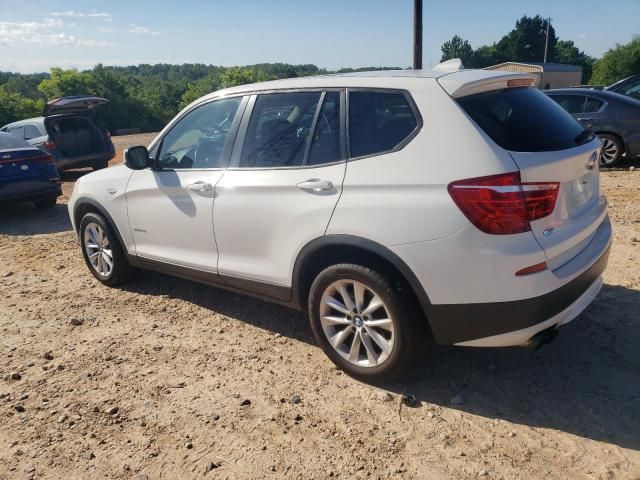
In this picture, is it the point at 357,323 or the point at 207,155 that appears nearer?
the point at 357,323

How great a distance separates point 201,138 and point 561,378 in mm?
3015

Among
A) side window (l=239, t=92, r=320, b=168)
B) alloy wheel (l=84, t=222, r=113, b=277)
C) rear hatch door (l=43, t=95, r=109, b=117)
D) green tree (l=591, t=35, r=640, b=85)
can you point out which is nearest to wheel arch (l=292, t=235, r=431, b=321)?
side window (l=239, t=92, r=320, b=168)

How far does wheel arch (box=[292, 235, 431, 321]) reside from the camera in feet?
9.18

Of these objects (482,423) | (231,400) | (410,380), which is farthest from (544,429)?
(231,400)

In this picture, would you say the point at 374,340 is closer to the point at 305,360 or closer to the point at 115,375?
the point at 305,360

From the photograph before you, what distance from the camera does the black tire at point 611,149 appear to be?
9406 mm

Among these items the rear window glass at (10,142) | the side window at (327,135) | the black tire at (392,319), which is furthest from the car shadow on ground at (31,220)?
the black tire at (392,319)

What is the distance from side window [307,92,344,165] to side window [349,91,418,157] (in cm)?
10

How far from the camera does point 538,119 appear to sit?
2.96 meters

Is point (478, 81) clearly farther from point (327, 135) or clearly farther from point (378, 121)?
point (327, 135)

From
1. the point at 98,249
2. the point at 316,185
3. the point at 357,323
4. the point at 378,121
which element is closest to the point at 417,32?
the point at 98,249

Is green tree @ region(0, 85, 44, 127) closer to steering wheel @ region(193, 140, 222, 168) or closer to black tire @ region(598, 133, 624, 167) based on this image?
black tire @ region(598, 133, 624, 167)

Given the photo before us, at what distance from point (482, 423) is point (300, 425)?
39.1 inches

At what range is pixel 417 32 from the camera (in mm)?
12250
